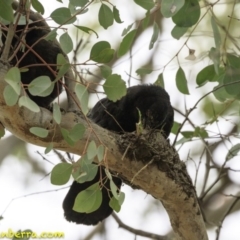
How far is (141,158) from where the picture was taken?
1296mm

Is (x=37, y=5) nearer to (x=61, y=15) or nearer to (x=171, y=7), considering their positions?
(x=61, y=15)

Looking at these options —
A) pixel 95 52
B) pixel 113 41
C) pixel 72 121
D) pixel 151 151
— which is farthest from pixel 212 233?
pixel 95 52

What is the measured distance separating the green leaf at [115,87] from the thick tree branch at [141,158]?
141mm

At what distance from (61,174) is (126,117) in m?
0.56

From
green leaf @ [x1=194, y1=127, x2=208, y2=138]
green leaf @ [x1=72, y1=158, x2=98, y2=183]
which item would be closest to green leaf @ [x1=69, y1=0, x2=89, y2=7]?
green leaf @ [x1=72, y1=158, x2=98, y2=183]

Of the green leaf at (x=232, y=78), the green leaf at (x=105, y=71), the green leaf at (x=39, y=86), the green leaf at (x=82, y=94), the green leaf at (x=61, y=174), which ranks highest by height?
the green leaf at (x=232, y=78)

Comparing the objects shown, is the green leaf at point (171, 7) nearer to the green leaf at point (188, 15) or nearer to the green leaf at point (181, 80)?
the green leaf at point (188, 15)

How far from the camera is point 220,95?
1266 millimetres

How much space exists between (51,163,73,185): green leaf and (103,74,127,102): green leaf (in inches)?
5.9

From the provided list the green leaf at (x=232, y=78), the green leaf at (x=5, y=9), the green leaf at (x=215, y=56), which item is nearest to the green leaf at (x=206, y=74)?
the green leaf at (x=232, y=78)

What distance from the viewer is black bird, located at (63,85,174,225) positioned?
57.4 inches

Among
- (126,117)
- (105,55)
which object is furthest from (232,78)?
(126,117)

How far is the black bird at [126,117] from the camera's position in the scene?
4.78ft

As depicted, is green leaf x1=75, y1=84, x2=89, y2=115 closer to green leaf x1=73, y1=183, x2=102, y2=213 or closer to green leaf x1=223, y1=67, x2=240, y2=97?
green leaf x1=73, y1=183, x2=102, y2=213
